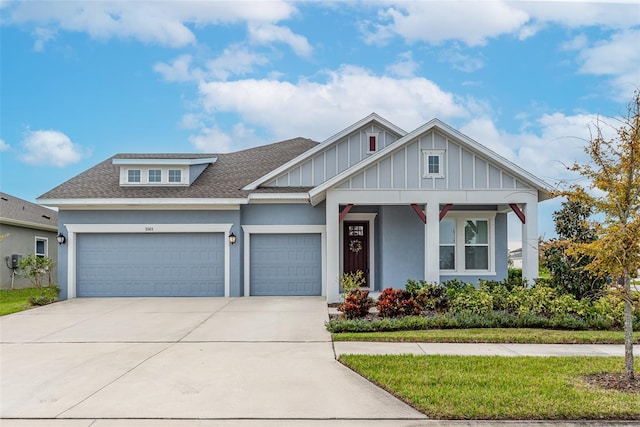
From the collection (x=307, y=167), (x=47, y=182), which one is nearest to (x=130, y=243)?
(x=47, y=182)

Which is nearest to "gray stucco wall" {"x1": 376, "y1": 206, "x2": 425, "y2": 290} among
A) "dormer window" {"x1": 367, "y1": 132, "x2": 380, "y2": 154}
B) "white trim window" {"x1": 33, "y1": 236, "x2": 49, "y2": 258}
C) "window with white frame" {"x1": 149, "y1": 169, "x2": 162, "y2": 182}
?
"dormer window" {"x1": 367, "y1": 132, "x2": 380, "y2": 154}

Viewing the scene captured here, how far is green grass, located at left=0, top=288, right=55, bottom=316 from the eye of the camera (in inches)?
518

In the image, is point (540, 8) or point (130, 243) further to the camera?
point (130, 243)

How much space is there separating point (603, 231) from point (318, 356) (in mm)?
4555

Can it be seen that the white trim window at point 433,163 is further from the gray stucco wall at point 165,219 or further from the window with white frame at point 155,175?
the window with white frame at point 155,175

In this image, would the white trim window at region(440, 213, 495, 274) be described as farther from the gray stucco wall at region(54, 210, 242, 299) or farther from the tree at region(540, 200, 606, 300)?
the gray stucco wall at region(54, 210, 242, 299)

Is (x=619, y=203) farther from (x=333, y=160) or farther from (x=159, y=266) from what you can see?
(x=159, y=266)

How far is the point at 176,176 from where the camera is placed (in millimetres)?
15953

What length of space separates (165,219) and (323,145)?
5.66 m

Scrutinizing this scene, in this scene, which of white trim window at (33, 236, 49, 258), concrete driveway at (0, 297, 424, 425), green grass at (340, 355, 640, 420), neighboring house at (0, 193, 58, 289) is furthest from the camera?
white trim window at (33, 236, 49, 258)

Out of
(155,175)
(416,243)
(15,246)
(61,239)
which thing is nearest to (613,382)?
(416,243)

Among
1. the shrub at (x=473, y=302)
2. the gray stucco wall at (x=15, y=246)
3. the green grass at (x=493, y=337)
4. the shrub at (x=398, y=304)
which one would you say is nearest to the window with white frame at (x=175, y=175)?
the gray stucco wall at (x=15, y=246)

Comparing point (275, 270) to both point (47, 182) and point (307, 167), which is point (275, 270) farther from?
point (47, 182)

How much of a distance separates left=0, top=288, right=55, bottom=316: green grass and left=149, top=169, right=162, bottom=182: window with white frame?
208 inches
